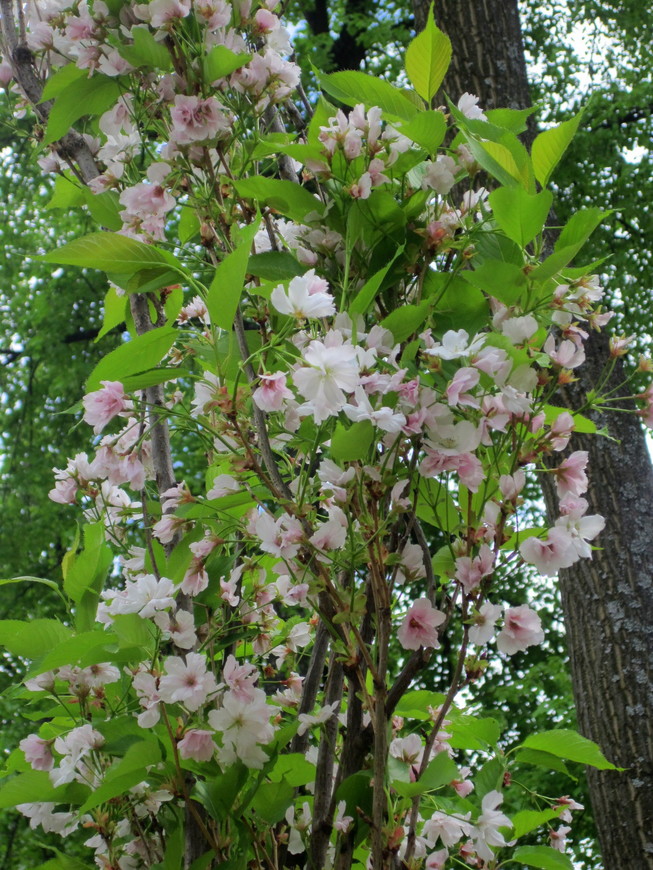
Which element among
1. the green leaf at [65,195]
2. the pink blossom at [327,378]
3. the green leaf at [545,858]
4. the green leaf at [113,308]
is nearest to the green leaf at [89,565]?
the green leaf at [113,308]

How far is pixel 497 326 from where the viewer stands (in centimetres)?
98

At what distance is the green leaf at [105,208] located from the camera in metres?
1.20

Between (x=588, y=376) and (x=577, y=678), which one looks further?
(x=588, y=376)

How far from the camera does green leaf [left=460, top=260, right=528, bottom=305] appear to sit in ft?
3.04

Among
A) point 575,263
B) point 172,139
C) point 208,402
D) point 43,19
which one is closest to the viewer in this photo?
point 208,402

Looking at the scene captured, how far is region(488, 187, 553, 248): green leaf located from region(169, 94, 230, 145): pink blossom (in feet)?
1.21

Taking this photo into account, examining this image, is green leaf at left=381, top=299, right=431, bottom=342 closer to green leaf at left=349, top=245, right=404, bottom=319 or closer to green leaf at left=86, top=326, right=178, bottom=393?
green leaf at left=349, top=245, right=404, bottom=319

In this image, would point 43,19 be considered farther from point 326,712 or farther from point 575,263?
point 575,263

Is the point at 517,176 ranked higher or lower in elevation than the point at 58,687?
higher

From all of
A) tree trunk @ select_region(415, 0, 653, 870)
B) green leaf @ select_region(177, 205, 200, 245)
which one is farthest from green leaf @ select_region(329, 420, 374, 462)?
tree trunk @ select_region(415, 0, 653, 870)

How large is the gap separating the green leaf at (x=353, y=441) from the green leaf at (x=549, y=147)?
1.36 feet

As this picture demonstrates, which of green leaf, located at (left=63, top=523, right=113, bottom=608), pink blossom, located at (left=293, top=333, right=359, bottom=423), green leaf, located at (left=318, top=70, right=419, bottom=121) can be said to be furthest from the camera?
green leaf, located at (left=63, top=523, right=113, bottom=608)

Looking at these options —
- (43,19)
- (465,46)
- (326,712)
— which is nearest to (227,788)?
(326,712)

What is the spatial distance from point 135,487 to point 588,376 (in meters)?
2.26
